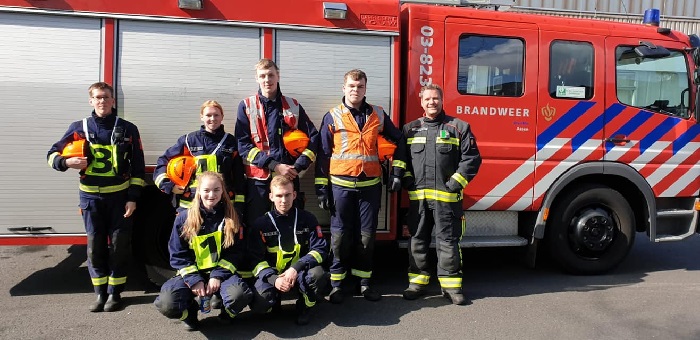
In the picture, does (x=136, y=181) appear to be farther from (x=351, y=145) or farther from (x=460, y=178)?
(x=460, y=178)

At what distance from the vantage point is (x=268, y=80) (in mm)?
4125

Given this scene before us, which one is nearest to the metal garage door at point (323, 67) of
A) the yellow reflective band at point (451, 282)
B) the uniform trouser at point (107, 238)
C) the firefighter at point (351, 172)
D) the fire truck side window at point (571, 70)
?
the firefighter at point (351, 172)

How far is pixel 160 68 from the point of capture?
4.28m

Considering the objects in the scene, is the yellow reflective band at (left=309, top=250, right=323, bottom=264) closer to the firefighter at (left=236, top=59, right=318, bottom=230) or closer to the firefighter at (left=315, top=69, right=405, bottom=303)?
the firefighter at (left=315, top=69, right=405, bottom=303)

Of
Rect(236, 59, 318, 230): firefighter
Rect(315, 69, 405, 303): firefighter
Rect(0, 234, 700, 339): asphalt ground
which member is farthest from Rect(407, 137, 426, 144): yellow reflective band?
Rect(0, 234, 700, 339): asphalt ground

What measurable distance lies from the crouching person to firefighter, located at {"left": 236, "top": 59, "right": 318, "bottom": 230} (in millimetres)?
416

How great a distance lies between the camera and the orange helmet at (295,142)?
165 inches

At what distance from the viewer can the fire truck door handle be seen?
506cm

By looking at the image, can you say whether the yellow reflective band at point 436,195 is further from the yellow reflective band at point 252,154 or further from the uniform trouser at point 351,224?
the yellow reflective band at point 252,154

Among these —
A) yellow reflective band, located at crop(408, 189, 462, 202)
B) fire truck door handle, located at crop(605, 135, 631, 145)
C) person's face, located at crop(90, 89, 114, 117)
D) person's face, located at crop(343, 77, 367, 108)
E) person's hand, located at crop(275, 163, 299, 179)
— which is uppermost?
person's face, located at crop(343, 77, 367, 108)

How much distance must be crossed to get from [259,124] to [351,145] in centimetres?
77

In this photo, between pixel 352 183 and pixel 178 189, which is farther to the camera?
pixel 352 183

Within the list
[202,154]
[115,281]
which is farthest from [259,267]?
[115,281]

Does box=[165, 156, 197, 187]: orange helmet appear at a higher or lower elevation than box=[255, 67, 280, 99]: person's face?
lower
